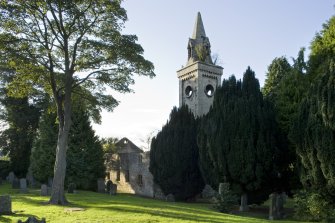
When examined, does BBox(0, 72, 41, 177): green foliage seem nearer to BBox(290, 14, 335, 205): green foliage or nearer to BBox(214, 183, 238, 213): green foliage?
BBox(214, 183, 238, 213): green foliage

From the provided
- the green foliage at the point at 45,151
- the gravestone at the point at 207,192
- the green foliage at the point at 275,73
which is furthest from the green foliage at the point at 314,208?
the green foliage at the point at 45,151

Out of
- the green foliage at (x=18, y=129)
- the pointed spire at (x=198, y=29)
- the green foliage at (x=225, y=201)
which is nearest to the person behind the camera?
the green foliage at (x=225, y=201)

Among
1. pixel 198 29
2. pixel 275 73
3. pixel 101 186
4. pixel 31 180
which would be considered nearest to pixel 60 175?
pixel 101 186

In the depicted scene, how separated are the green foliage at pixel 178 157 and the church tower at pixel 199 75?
1001 centimetres

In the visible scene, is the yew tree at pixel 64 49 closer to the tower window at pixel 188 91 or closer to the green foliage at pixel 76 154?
the green foliage at pixel 76 154

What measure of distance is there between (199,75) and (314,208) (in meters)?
24.7

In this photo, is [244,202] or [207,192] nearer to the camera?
[244,202]

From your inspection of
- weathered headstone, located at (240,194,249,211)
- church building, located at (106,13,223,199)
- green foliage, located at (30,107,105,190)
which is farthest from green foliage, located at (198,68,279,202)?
green foliage, located at (30,107,105,190)

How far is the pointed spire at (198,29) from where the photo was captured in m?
41.7

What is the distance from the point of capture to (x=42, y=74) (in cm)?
1909

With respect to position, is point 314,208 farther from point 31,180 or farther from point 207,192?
point 31,180

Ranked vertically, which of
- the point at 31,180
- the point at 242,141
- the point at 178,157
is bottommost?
the point at 31,180

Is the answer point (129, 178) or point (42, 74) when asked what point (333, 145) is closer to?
point (42, 74)

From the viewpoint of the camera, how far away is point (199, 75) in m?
39.2
